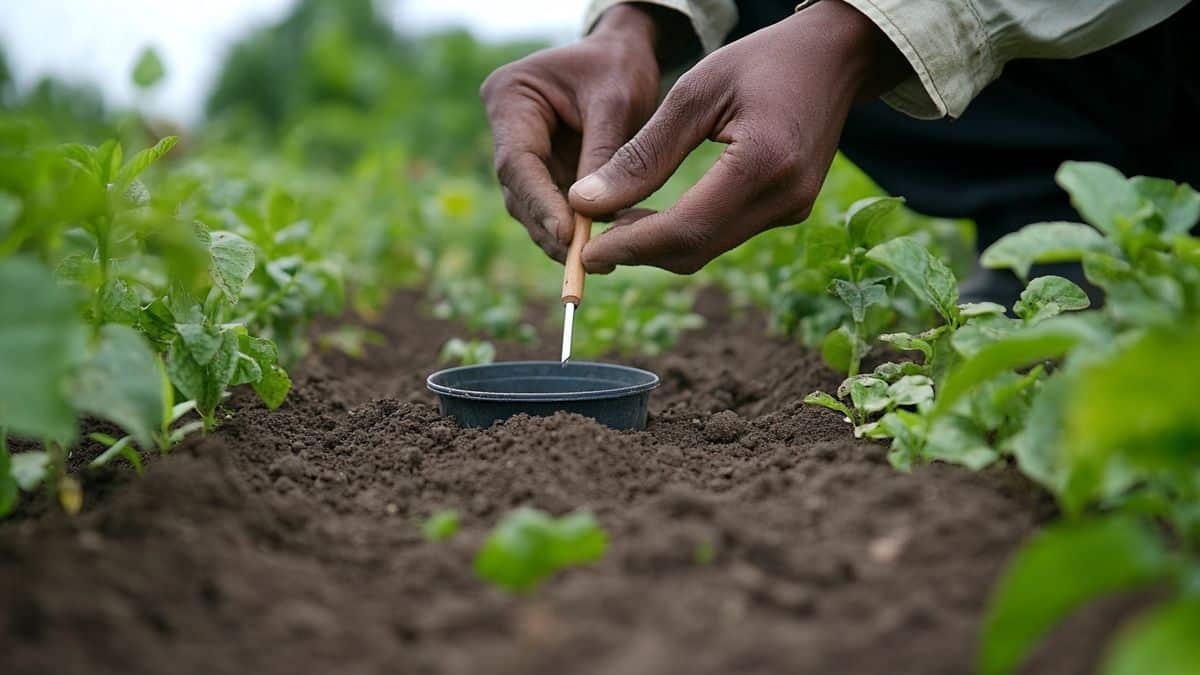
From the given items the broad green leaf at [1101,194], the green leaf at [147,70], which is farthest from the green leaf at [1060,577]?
the green leaf at [147,70]

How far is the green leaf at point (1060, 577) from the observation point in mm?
958

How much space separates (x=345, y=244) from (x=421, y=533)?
3.54 meters

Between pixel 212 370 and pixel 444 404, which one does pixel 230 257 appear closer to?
pixel 212 370

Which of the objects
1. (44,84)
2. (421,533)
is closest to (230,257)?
(421,533)

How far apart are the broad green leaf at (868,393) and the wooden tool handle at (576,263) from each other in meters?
0.59

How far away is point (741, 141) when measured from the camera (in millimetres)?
1870

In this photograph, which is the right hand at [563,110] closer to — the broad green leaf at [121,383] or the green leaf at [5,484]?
the broad green leaf at [121,383]

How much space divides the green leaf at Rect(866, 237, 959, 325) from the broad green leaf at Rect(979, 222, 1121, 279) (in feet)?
1.16

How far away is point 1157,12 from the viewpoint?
7.32ft

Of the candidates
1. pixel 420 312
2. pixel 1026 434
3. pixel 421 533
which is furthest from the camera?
pixel 420 312

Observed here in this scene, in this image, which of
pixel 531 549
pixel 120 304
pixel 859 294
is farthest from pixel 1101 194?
pixel 120 304

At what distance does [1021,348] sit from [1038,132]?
2177mm

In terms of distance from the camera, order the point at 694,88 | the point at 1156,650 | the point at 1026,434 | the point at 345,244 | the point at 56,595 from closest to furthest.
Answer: the point at 1156,650 < the point at 56,595 < the point at 1026,434 < the point at 694,88 < the point at 345,244

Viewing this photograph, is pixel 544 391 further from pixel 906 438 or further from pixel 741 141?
pixel 906 438
